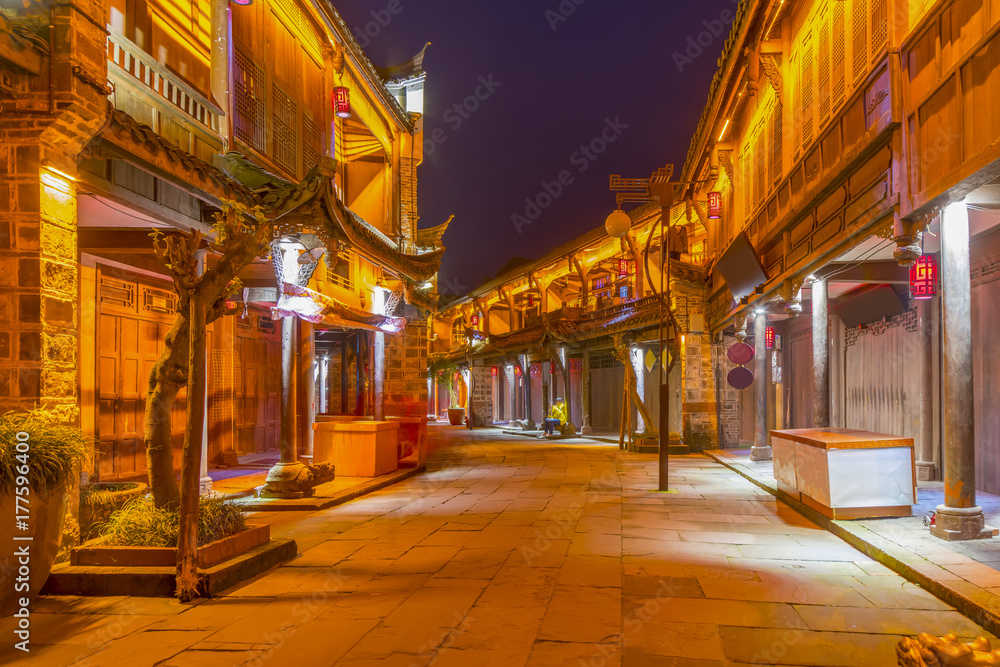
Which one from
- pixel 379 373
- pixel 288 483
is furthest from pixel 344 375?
pixel 288 483

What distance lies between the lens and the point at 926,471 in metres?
10.9

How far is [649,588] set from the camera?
551 centimetres

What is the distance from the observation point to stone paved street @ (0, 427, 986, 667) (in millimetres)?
4117

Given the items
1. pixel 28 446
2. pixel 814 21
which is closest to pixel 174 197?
pixel 28 446

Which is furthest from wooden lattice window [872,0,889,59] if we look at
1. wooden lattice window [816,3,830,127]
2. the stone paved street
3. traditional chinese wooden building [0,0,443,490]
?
traditional chinese wooden building [0,0,443,490]

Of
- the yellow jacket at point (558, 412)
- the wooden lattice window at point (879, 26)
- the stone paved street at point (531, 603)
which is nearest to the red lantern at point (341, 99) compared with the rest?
the stone paved street at point (531, 603)

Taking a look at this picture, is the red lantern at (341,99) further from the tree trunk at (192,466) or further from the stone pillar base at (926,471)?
the stone pillar base at (926,471)

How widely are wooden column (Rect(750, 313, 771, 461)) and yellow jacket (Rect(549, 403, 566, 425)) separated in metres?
11.3

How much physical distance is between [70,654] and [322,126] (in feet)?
43.7

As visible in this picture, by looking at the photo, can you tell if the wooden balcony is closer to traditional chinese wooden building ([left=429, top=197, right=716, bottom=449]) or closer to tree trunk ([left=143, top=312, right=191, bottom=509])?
tree trunk ([left=143, top=312, right=191, bottom=509])

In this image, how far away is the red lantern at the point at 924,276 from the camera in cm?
812

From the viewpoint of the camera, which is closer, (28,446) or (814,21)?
(28,446)

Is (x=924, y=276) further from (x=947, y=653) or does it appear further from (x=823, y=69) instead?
(x=947, y=653)

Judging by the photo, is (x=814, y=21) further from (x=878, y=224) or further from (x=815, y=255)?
(x=878, y=224)
